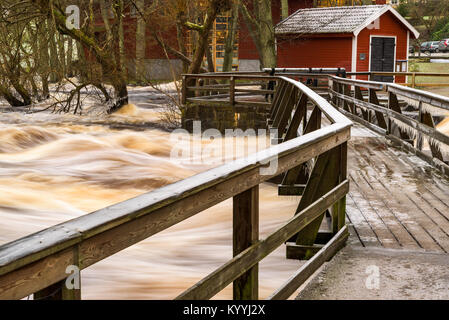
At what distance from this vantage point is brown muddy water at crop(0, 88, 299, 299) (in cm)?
656

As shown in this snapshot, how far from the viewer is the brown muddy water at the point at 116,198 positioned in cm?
656

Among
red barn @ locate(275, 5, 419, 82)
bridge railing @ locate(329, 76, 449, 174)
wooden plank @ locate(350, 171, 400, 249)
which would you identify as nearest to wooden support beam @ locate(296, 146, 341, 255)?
wooden plank @ locate(350, 171, 400, 249)

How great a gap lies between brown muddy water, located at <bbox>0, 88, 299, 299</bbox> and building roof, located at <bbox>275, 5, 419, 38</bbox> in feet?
36.5

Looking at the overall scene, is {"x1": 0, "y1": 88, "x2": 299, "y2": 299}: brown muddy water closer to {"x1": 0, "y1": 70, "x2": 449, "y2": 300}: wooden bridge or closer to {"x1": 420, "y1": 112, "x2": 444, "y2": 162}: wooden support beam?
{"x1": 0, "y1": 70, "x2": 449, "y2": 300}: wooden bridge

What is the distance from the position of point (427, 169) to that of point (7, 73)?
530 inches

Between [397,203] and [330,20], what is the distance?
25271mm

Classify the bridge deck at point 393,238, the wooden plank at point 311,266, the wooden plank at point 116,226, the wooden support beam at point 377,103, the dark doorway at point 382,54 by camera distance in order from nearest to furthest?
the wooden plank at point 116,226
the wooden plank at point 311,266
the bridge deck at point 393,238
the wooden support beam at point 377,103
the dark doorway at point 382,54

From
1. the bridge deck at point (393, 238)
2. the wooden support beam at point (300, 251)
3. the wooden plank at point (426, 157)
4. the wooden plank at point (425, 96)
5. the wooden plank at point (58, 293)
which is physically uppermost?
the wooden plank at point (425, 96)

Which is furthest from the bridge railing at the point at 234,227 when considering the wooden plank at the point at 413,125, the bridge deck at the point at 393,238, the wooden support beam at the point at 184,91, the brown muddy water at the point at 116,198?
the wooden support beam at the point at 184,91

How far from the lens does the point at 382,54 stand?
29984mm

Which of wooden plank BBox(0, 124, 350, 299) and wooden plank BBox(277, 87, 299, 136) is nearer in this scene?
wooden plank BBox(0, 124, 350, 299)

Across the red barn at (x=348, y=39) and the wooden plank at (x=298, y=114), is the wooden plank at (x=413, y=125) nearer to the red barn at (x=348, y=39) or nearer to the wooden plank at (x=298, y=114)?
the wooden plank at (x=298, y=114)

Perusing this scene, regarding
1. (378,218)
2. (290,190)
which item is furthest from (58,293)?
(290,190)

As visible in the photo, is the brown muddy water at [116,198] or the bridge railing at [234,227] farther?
the brown muddy water at [116,198]
